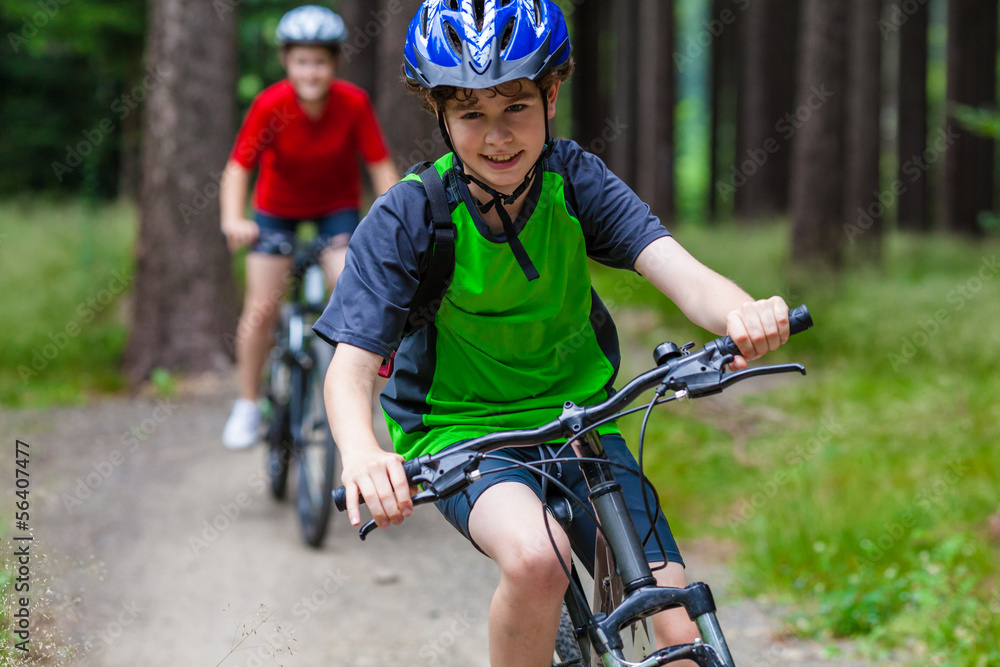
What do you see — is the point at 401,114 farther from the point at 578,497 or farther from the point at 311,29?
the point at 578,497

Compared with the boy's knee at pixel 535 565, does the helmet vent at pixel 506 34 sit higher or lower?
higher

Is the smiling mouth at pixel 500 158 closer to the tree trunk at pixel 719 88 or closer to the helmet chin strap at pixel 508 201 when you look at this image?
the helmet chin strap at pixel 508 201

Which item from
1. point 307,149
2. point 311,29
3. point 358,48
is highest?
point 358,48

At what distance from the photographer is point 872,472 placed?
5.25 m

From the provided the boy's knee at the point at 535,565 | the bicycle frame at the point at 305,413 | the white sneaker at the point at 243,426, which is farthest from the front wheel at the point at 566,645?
the white sneaker at the point at 243,426

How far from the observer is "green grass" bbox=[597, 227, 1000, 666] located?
13.3 ft

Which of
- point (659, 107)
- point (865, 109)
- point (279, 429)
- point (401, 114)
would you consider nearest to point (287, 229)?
point (279, 429)

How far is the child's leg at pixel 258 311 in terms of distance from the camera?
17.3 feet

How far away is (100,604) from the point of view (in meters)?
4.12

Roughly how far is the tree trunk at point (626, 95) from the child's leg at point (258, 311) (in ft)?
53.6

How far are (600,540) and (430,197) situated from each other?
0.84 meters

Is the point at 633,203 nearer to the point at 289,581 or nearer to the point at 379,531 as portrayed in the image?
the point at 289,581

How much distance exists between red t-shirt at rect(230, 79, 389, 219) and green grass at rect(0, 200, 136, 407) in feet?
11.9

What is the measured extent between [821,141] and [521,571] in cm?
880
